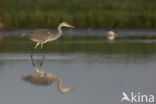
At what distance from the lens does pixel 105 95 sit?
8.73 meters

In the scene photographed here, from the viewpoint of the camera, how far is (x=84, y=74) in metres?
11.2

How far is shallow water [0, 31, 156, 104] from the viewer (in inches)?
341

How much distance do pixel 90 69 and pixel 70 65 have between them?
0.86 meters

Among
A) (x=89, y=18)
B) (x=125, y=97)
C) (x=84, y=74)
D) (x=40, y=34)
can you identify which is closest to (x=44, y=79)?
(x=84, y=74)

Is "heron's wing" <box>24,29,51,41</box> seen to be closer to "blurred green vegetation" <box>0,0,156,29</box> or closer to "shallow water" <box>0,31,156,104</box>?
"shallow water" <box>0,31,156,104</box>

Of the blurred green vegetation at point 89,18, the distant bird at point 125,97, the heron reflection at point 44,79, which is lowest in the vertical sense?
the blurred green vegetation at point 89,18

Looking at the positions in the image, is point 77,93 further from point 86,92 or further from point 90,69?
point 90,69

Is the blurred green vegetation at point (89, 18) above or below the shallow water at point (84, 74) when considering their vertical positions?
below

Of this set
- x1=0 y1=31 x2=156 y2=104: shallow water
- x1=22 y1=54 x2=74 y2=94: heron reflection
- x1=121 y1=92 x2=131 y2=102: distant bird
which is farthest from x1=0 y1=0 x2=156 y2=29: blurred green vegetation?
x1=121 y1=92 x2=131 y2=102: distant bird

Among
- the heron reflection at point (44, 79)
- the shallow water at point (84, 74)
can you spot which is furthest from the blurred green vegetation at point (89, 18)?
the heron reflection at point (44, 79)

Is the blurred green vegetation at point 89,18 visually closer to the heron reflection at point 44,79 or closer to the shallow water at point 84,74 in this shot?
the shallow water at point 84,74

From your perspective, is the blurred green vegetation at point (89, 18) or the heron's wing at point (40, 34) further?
the blurred green vegetation at point (89, 18)

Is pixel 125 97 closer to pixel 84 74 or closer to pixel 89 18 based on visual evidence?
pixel 84 74

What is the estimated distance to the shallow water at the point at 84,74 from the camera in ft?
28.4
